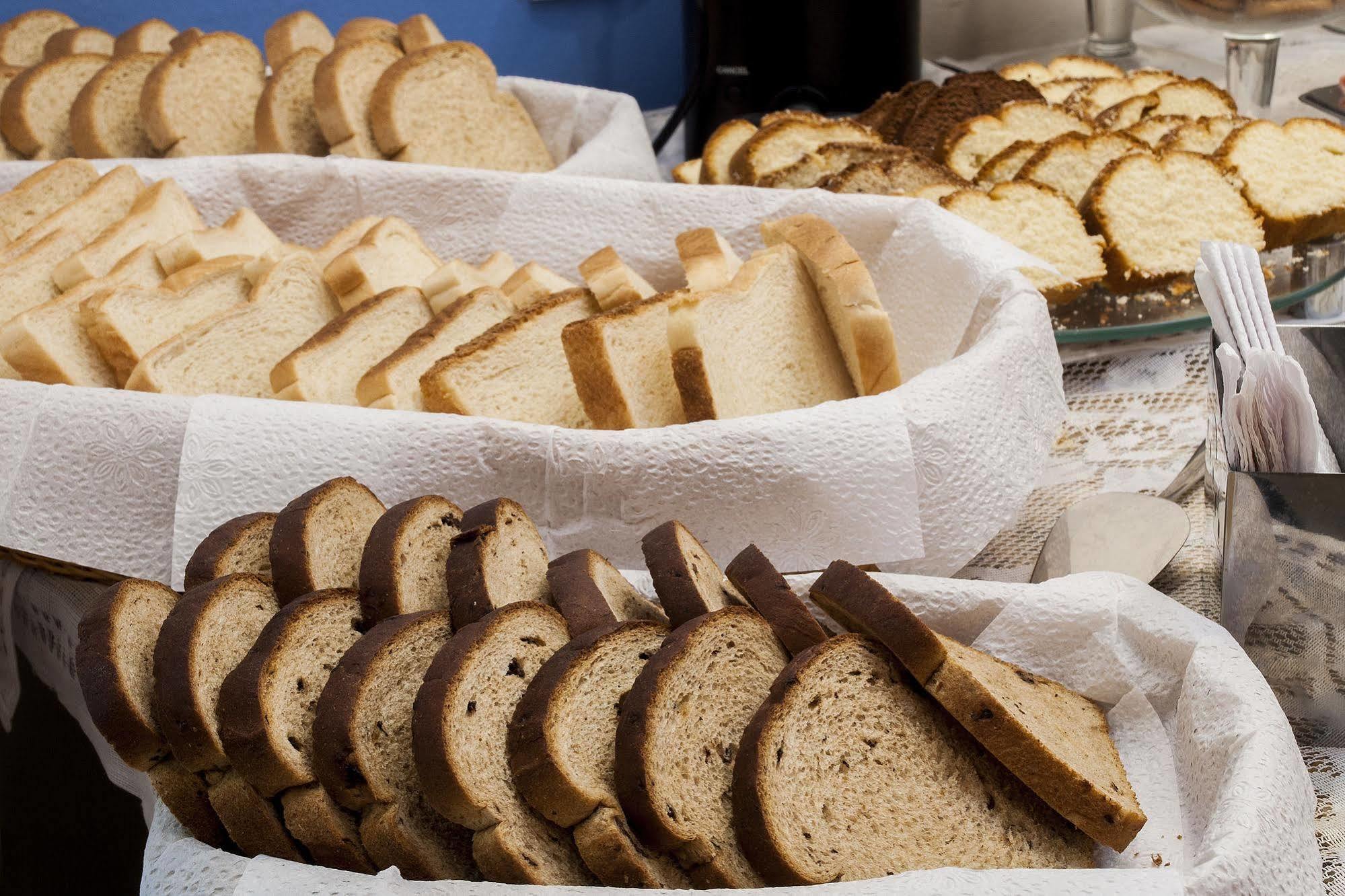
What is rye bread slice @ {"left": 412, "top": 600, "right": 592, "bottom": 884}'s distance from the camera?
0.96 metres

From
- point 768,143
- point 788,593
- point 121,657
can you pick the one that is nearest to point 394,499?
point 121,657

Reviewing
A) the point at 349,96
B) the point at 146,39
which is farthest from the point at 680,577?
the point at 146,39

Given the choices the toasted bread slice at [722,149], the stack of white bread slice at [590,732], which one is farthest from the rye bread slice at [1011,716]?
the toasted bread slice at [722,149]

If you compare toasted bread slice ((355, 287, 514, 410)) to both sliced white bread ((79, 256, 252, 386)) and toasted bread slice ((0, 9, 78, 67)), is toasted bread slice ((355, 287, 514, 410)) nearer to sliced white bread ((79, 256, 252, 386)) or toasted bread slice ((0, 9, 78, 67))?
sliced white bread ((79, 256, 252, 386))

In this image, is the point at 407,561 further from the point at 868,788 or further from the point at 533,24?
the point at 533,24

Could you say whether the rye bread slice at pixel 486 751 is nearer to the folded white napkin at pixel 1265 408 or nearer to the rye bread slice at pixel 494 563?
the rye bread slice at pixel 494 563

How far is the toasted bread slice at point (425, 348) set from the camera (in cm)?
167

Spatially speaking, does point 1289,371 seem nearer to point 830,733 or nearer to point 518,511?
point 830,733

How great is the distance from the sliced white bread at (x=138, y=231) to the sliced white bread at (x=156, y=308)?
161mm

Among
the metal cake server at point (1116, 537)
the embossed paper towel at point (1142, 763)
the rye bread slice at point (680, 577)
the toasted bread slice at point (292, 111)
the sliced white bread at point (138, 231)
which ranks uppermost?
the toasted bread slice at point (292, 111)

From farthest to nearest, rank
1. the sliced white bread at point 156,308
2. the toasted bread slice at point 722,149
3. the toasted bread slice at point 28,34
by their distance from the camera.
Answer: the toasted bread slice at point 28,34 < the toasted bread slice at point 722,149 < the sliced white bread at point 156,308

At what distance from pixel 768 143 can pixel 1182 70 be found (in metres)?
1.78

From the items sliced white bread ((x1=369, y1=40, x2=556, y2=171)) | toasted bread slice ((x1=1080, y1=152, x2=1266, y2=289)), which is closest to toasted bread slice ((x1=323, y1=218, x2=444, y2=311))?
sliced white bread ((x1=369, y1=40, x2=556, y2=171))

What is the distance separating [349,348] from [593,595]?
31.5 inches
